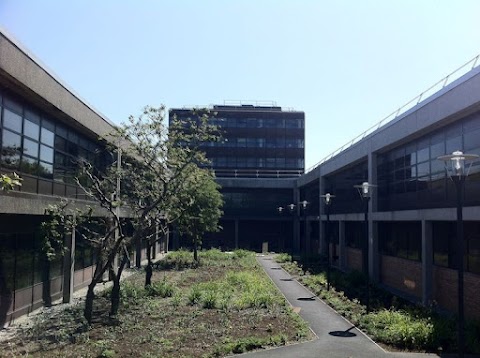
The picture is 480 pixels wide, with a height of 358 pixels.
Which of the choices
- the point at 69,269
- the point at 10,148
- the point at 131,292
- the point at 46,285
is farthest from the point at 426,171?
the point at 46,285

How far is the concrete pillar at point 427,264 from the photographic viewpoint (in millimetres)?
20938

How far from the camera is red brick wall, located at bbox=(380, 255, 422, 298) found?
900 inches

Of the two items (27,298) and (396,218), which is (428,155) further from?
(27,298)

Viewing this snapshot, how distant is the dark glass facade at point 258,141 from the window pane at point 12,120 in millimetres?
57275

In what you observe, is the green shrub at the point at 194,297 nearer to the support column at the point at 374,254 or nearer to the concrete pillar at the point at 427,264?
the concrete pillar at the point at 427,264

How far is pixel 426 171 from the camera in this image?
22.0 m

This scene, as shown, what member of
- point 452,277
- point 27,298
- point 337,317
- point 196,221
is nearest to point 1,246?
point 27,298

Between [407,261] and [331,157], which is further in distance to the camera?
[331,157]

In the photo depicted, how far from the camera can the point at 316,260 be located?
1567 inches

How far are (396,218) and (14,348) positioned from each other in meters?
17.5

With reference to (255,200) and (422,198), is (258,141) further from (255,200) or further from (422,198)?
(422,198)

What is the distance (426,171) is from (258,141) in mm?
53947

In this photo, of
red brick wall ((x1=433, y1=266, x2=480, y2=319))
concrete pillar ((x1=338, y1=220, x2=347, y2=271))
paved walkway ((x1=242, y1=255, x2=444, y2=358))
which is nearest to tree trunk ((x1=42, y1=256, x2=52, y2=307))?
paved walkway ((x1=242, y1=255, x2=444, y2=358))

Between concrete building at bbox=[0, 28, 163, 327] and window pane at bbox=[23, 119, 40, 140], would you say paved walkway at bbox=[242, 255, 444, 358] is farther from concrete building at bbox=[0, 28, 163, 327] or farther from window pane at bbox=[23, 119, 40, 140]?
window pane at bbox=[23, 119, 40, 140]
